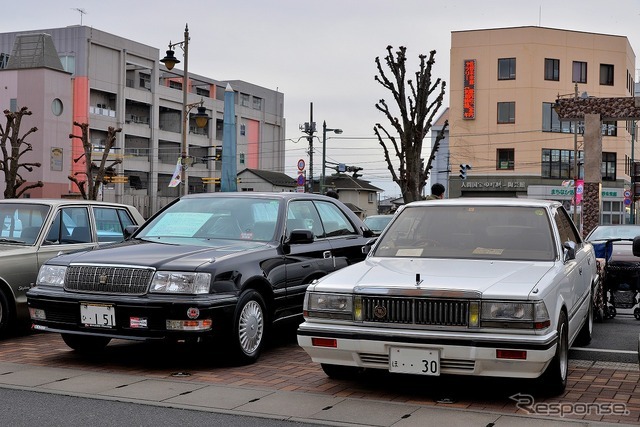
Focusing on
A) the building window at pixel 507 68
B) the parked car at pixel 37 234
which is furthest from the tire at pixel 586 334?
the building window at pixel 507 68

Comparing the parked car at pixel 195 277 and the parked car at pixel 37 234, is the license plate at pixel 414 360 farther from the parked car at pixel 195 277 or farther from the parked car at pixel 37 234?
the parked car at pixel 37 234

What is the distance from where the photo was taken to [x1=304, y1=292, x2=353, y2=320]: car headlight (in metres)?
6.04

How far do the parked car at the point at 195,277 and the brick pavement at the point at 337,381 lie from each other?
1.02 feet

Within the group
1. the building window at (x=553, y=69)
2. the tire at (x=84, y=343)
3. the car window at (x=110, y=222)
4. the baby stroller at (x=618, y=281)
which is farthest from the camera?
the building window at (x=553, y=69)

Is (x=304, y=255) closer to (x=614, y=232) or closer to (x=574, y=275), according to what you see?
(x=574, y=275)

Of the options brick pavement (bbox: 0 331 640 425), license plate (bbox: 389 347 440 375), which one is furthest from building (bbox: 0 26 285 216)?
license plate (bbox: 389 347 440 375)

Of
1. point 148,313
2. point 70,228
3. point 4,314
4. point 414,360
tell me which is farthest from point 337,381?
point 70,228

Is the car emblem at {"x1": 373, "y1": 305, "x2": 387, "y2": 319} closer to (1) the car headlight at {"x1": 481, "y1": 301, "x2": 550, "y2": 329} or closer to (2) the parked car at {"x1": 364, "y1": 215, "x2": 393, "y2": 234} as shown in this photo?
(1) the car headlight at {"x1": 481, "y1": 301, "x2": 550, "y2": 329}

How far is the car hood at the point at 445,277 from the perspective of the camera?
5.76 metres

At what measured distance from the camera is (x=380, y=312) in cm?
592

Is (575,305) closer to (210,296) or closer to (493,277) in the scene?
(493,277)

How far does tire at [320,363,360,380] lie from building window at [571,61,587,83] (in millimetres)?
58490

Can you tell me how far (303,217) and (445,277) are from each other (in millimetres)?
3172

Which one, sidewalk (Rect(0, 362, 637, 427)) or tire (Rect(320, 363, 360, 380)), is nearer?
sidewalk (Rect(0, 362, 637, 427))
